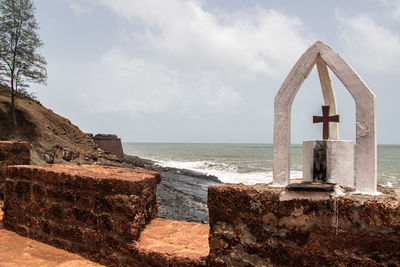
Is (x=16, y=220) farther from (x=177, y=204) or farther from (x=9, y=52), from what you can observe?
(x=9, y=52)

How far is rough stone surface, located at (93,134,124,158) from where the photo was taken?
23.1 m

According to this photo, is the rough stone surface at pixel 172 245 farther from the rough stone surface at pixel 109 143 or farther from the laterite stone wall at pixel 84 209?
the rough stone surface at pixel 109 143

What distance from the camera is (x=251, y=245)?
Result: 205cm

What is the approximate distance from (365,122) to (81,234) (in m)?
2.87

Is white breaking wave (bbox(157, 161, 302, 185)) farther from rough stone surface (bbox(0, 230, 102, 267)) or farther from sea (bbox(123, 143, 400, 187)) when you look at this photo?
rough stone surface (bbox(0, 230, 102, 267))

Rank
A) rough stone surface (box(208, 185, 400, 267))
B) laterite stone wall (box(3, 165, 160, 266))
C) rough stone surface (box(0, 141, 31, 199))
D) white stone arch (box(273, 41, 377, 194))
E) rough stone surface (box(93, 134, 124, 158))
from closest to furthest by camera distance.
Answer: rough stone surface (box(208, 185, 400, 267)) < white stone arch (box(273, 41, 377, 194)) < laterite stone wall (box(3, 165, 160, 266)) < rough stone surface (box(0, 141, 31, 199)) < rough stone surface (box(93, 134, 124, 158))

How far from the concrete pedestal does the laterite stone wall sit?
1640 mm

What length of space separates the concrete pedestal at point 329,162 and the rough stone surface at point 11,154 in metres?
4.82

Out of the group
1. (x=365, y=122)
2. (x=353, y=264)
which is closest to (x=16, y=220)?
(x=353, y=264)

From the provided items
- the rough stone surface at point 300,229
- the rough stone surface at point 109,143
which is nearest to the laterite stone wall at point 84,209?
the rough stone surface at point 300,229

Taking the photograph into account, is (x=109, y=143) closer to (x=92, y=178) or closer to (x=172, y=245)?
(x=92, y=178)

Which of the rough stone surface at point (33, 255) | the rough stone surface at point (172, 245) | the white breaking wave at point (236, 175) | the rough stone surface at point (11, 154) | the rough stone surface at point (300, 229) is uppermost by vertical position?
the rough stone surface at point (11, 154)

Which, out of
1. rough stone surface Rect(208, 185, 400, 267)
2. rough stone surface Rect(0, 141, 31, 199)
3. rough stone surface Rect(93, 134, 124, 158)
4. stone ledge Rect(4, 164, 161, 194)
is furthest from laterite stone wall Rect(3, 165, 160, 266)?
rough stone surface Rect(93, 134, 124, 158)

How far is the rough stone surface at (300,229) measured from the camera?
168cm
